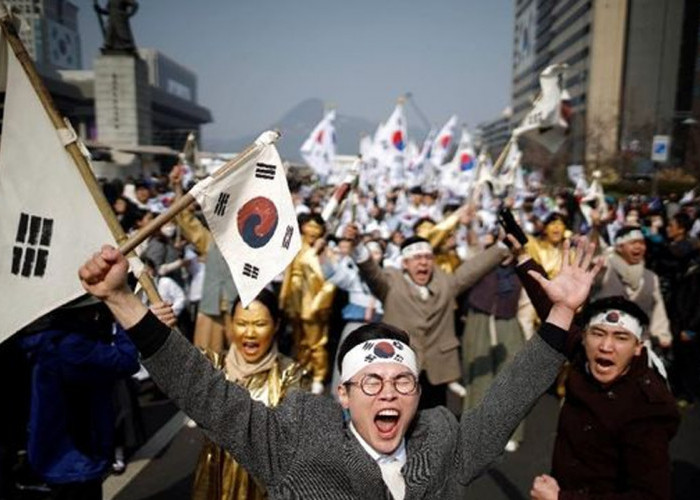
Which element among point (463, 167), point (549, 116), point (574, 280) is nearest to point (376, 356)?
point (574, 280)

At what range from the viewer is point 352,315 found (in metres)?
5.91

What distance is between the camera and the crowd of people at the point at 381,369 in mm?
1712

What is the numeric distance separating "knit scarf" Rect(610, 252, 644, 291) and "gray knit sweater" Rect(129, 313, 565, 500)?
424 centimetres

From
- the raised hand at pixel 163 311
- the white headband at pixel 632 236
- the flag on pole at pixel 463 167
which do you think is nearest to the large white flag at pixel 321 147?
the flag on pole at pixel 463 167

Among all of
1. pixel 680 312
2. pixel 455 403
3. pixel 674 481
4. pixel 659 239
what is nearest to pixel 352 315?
pixel 455 403

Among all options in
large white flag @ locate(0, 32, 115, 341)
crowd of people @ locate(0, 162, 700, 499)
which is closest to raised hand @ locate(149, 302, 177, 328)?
crowd of people @ locate(0, 162, 700, 499)

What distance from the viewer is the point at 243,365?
114 inches

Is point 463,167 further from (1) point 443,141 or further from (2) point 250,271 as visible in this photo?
(2) point 250,271

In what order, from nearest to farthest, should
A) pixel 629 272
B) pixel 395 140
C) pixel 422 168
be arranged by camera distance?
pixel 629 272 → pixel 395 140 → pixel 422 168

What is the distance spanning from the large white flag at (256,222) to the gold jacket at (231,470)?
2.32 feet

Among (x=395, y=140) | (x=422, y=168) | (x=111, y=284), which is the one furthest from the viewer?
(x=422, y=168)

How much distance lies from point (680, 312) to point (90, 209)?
6.26 meters

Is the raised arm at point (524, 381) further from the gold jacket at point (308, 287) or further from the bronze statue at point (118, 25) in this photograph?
the bronze statue at point (118, 25)

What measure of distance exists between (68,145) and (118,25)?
956 inches
